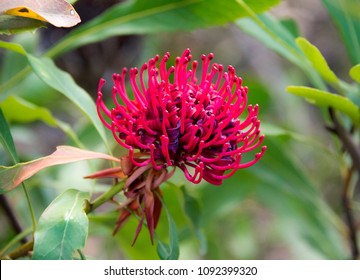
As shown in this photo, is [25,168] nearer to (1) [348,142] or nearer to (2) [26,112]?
(2) [26,112]

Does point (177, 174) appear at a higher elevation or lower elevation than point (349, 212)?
lower

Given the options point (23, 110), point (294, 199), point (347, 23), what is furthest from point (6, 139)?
point (294, 199)

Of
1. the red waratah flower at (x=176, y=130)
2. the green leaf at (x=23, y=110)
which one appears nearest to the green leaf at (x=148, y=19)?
the green leaf at (x=23, y=110)

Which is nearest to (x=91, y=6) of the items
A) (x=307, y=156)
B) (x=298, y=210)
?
(x=298, y=210)

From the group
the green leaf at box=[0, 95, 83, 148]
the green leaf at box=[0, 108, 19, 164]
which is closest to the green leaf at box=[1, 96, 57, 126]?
the green leaf at box=[0, 95, 83, 148]

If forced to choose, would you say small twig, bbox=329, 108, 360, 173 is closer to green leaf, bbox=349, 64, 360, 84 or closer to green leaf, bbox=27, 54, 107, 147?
green leaf, bbox=349, 64, 360, 84
